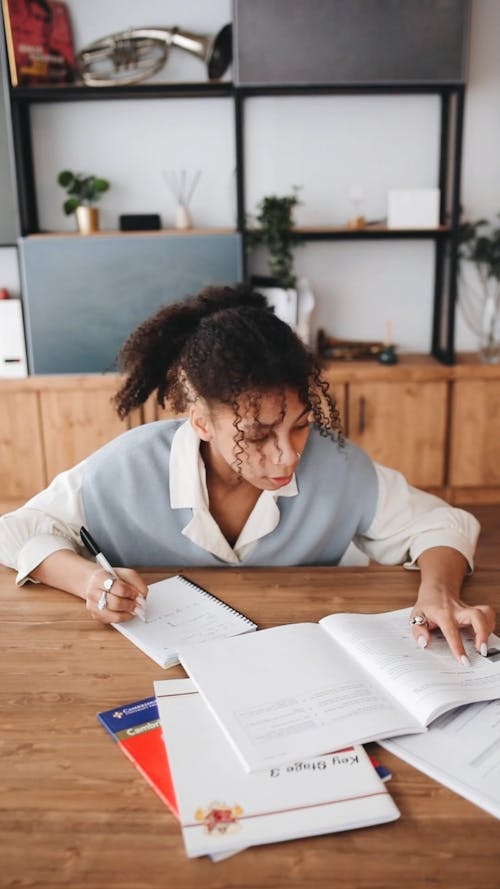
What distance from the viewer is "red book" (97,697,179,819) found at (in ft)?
2.85

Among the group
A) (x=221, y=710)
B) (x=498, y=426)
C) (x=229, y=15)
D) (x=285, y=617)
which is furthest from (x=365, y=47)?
(x=221, y=710)

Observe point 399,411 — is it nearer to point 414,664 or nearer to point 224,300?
point 224,300

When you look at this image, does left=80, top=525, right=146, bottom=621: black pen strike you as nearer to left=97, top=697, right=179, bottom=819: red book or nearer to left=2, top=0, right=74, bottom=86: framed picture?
left=97, top=697, right=179, bottom=819: red book

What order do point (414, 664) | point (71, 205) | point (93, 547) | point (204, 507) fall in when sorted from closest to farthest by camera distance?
1. point (414, 664)
2. point (93, 547)
3. point (204, 507)
4. point (71, 205)

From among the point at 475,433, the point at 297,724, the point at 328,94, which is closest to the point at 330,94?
the point at 328,94

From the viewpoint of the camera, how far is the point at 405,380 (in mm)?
3447

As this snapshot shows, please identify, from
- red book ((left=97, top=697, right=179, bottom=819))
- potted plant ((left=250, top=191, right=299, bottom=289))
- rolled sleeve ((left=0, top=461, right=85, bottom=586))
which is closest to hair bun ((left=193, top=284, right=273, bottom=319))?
rolled sleeve ((left=0, top=461, right=85, bottom=586))

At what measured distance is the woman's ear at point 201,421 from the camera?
1.40 metres

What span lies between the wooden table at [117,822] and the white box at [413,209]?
8.98ft

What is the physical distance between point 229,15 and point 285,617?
3011 mm

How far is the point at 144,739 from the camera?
946 mm

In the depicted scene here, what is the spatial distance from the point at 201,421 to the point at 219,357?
15 centimetres

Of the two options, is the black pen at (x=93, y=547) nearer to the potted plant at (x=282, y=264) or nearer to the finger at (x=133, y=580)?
the finger at (x=133, y=580)

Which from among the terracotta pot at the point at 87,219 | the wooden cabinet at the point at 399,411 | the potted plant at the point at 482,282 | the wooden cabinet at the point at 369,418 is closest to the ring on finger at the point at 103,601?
the wooden cabinet at the point at 369,418
